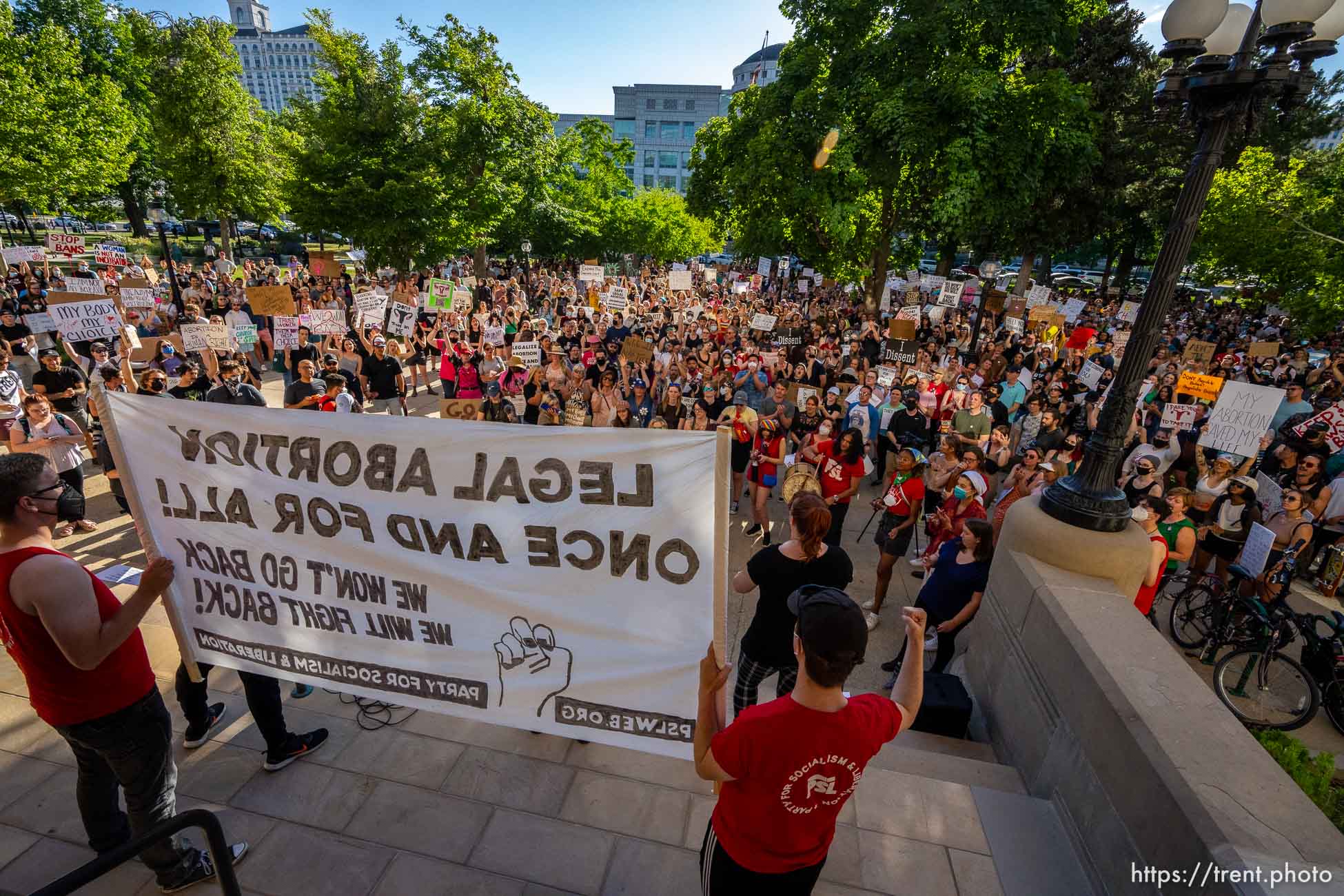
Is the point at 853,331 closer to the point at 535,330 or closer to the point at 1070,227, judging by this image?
the point at 535,330

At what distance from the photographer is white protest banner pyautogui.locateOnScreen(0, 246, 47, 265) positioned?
1859 cm

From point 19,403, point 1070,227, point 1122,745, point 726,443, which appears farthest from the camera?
point 1070,227

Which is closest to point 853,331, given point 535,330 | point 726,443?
point 535,330

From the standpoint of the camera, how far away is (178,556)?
3.40 m

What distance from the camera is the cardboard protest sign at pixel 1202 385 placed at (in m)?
9.47

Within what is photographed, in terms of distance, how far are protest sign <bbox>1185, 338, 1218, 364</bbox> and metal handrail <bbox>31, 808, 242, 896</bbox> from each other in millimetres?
16453

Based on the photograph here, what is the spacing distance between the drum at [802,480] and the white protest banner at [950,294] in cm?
1472

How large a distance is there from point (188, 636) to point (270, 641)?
60 cm

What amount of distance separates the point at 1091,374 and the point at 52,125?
31.2 metres

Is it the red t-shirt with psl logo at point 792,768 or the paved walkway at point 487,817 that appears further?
the paved walkway at point 487,817

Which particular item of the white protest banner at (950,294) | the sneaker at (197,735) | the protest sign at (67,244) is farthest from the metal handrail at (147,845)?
the protest sign at (67,244)

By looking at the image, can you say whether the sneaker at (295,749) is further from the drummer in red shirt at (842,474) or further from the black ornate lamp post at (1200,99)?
the black ornate lamp post at (1200,99)

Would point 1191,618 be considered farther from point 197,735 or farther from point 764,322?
point 764,322

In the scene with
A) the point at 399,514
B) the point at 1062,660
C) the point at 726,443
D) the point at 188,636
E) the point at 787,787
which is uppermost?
the point at 726,443
